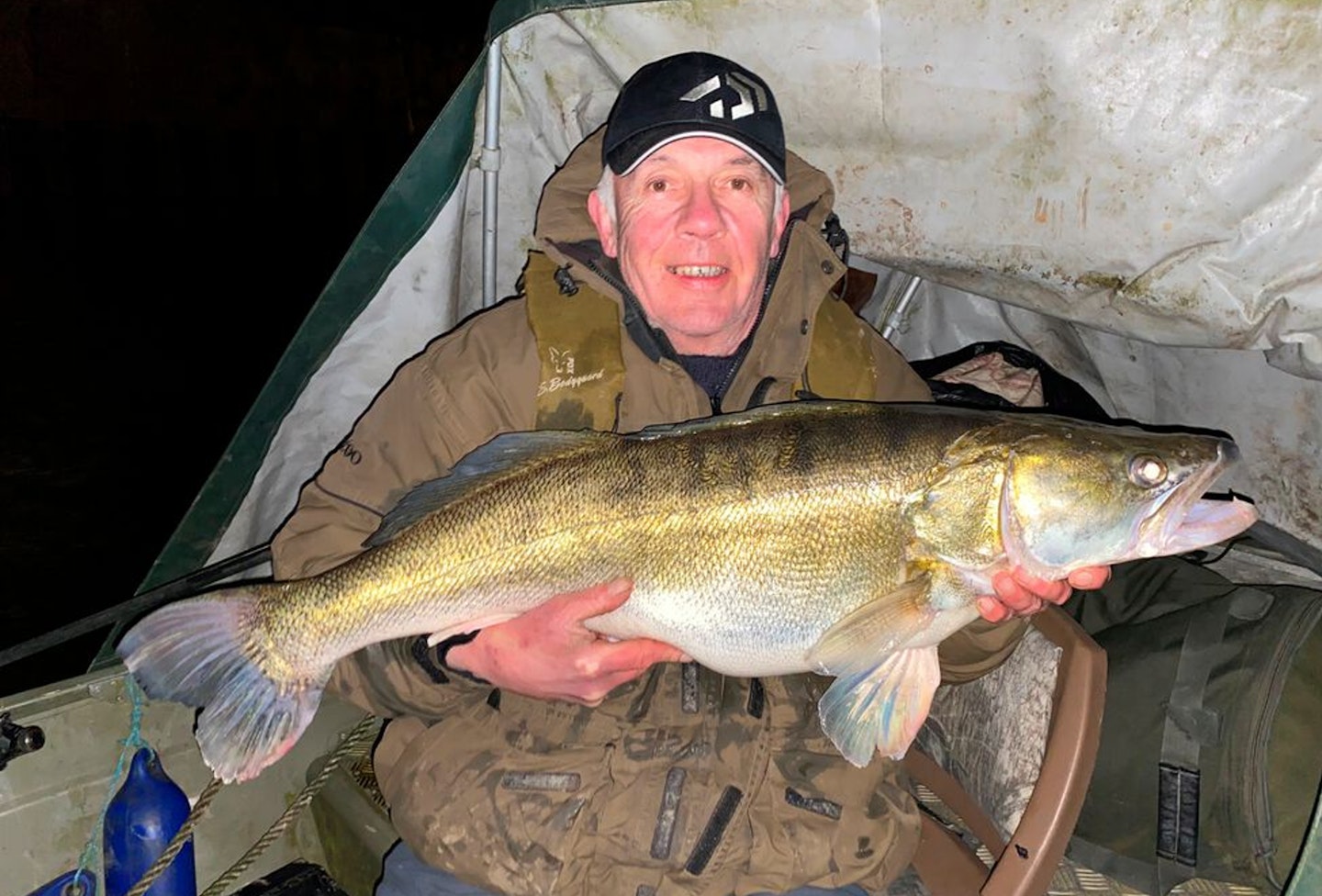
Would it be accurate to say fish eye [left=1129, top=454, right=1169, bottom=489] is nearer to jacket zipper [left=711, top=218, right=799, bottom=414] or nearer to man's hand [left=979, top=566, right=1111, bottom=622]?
man's hand [left=979, top=566, right=1111, bottom=622]

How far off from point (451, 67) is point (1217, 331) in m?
50.9

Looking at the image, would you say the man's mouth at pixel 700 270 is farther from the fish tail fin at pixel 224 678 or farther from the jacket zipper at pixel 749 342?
the fish tail fin at pixel 224 678

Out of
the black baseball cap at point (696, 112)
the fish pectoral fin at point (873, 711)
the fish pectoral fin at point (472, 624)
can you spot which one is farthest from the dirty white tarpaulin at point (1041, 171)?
the fish pectoral fin at point (472, 624)

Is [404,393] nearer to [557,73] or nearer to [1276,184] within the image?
[557,73]

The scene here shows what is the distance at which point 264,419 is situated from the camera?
11.8 ft

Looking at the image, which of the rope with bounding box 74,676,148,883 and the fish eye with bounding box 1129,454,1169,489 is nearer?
the fish eye with bounding box 1129,454,1169,489

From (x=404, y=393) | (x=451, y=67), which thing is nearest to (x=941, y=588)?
(x=404, y=393)

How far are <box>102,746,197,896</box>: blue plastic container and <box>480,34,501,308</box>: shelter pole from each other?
184cm

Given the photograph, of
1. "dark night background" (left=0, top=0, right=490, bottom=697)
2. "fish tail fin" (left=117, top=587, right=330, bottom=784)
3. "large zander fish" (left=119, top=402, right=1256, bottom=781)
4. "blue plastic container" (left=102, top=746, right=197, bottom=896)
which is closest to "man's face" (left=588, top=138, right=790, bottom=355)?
"large zander fish" (left=119, top=402, right=1256, bottom=781)

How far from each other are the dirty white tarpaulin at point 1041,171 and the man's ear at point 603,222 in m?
0.55

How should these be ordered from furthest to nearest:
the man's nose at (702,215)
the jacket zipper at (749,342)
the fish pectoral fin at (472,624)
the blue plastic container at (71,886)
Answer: the blue plastic container at (71,886)
the jacket zipper at (749,342)
the man's nose at (702,215)
the fish pectoral fin at (472,624)

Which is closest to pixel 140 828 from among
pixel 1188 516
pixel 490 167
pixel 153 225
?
pixel 490 167

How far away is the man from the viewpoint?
2486mm

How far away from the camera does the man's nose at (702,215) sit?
8.70 ft
